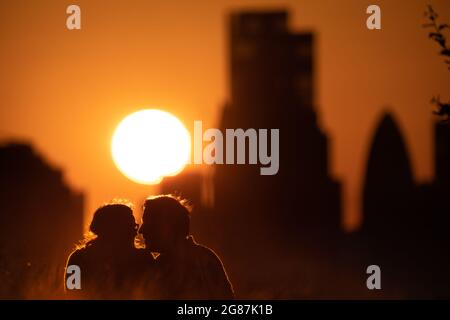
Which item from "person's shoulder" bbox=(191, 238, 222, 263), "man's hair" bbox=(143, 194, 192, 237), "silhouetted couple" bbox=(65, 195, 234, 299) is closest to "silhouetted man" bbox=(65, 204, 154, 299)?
Result: "silhouetted couple" bbox=(65, 195, 234, 299)

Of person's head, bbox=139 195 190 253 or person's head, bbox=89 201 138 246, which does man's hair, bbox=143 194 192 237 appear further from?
person's head, bbox=89 201 138 246

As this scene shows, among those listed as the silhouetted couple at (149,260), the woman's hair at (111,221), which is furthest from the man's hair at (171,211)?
the woman's hair at (111,221)

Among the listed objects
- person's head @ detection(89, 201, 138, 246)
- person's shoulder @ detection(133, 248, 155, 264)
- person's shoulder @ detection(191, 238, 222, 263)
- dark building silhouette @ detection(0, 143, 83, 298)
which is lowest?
dark building silhouette @ detection(0, 143, 83, 298)

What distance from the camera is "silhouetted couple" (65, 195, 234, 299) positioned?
36.5 ft

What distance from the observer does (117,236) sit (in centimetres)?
1153

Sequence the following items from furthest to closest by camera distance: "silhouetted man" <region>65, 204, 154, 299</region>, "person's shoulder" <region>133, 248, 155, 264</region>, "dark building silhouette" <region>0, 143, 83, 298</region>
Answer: "dark building silhouette" <region>0, 143, 83, 298</region> → "person's shoulder" <region>133, 248, 155, 264</region> → "silhouetted man" <region>65, 204, 154, 299</region>

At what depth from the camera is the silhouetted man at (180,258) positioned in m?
11.1

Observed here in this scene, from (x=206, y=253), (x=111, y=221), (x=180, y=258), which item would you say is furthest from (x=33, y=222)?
(x=206, y=253)

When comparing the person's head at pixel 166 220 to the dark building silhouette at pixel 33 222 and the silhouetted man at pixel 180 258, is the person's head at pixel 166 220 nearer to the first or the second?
the silhouetted man at pixel 180 258

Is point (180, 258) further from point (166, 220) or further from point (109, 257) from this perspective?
point (109, 257)
